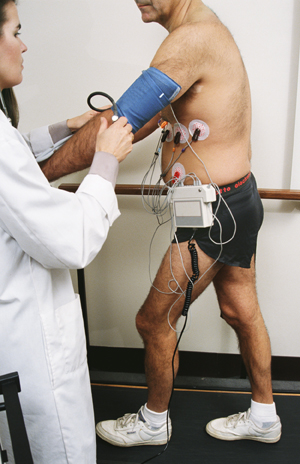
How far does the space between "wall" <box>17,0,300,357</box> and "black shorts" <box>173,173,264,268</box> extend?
523mm

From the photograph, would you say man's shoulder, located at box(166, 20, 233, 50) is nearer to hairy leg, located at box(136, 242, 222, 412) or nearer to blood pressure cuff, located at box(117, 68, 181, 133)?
blood pressure cuff, located at box(117, 68, 181, 133)

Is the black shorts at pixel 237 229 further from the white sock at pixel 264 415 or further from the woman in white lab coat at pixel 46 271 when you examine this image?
the white sock at pixel 264 415

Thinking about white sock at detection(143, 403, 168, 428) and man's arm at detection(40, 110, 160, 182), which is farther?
white sock at detection(143, 403, 168, 428)

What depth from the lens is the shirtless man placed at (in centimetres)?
107

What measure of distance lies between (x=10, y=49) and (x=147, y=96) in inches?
14.1

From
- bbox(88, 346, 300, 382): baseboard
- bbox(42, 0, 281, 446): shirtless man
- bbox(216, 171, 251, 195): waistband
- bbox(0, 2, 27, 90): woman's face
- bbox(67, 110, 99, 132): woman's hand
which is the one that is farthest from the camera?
bbox(88, 346, 300, 382): baseboard

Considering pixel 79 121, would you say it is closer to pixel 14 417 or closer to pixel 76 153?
pixel 76 153

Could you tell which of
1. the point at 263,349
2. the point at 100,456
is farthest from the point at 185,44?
the point at 100,456

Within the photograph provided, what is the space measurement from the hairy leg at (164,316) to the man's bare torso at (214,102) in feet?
0.96

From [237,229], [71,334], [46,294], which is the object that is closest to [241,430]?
[237,229]

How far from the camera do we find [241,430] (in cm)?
142

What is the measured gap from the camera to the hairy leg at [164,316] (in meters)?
1.23

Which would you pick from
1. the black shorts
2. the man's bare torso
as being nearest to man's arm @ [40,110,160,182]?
the man's bare torso

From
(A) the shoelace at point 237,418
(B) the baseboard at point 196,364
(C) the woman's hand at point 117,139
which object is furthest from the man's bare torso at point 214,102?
(B) the baseboard at point 196,364
